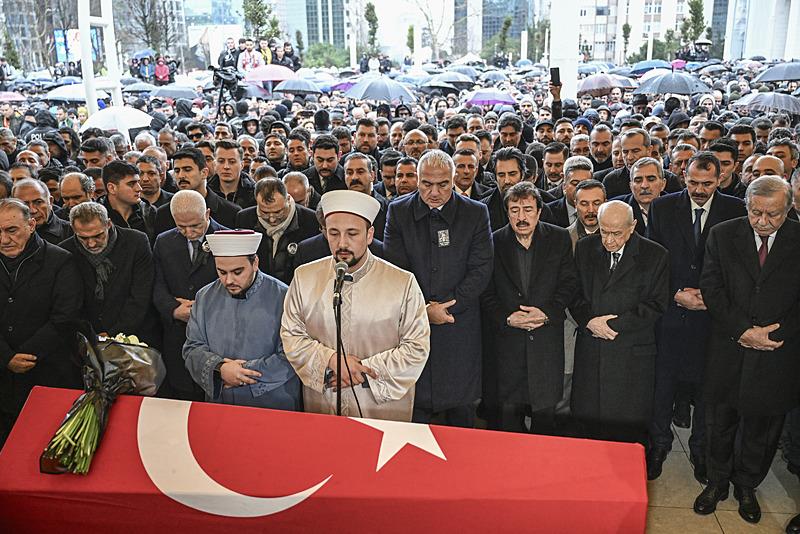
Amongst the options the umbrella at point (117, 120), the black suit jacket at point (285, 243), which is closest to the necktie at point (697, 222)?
the black suit jacket at point (285, 243)

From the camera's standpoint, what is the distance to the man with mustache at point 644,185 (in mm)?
5156

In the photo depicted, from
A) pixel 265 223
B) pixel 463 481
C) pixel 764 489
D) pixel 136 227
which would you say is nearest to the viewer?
pixel 463 481

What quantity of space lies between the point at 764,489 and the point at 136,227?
452 cm

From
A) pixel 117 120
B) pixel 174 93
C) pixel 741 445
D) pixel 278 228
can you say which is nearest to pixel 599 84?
pixel 174 93

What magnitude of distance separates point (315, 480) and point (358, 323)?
115 centimetres

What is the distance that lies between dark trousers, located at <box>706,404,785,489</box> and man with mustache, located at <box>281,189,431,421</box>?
1.80m

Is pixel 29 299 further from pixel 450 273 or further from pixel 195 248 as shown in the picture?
pixel 450 273

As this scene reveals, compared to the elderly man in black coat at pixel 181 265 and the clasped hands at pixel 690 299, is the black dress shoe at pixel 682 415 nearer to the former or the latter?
the clasped hands at pixel 690 299

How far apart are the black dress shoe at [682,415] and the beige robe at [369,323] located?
2.58 m

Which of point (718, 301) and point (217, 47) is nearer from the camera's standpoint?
point (718, 301)

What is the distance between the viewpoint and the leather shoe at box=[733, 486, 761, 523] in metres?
4.07

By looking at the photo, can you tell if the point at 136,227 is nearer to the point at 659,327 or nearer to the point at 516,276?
the point at 516,276

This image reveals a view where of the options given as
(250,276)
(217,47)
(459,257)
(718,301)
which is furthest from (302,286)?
(217,47)

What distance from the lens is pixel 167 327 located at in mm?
4816
